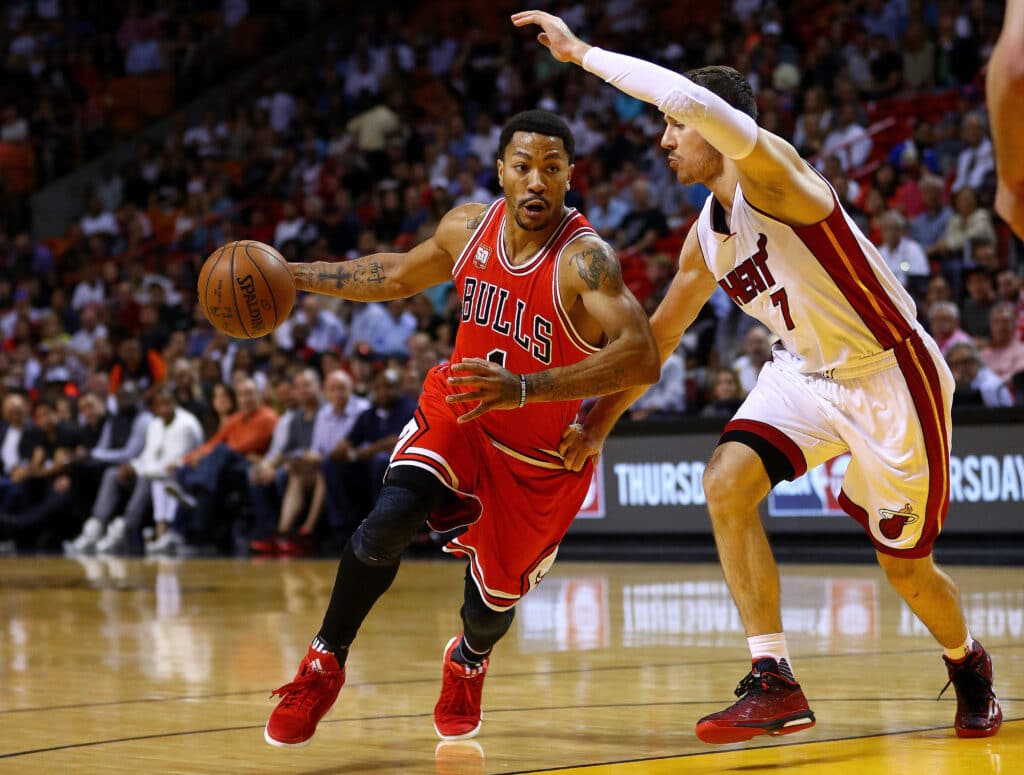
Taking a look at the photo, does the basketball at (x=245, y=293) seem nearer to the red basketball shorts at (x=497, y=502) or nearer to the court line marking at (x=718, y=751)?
the red basketball shorts at (x=497, y=502)

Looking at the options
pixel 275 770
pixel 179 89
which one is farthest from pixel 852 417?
pixel 179 89

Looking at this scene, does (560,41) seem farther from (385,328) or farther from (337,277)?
(385,328)

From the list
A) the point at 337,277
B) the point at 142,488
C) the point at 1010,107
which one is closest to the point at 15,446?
the point at 142,488

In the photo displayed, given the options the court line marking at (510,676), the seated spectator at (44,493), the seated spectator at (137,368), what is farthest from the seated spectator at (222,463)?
the court line marking at (510,676)

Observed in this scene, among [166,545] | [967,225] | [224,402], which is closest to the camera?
[967,225]

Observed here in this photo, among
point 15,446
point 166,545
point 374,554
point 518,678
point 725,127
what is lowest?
point 518,678

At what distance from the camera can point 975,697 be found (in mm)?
4785

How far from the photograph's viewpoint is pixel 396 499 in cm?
473

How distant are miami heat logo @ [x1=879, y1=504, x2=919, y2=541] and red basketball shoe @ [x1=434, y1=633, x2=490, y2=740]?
53.1 inches

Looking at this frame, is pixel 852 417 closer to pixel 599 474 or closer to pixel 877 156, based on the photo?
pixel 599 474

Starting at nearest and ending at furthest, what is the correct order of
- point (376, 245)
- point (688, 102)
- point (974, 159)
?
1. point (688, 102)
2. point (974, 159)
3. point (376, 245)

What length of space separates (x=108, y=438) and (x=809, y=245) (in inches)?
498

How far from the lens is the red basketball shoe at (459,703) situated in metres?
4.89

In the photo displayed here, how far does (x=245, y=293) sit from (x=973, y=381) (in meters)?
7.58
